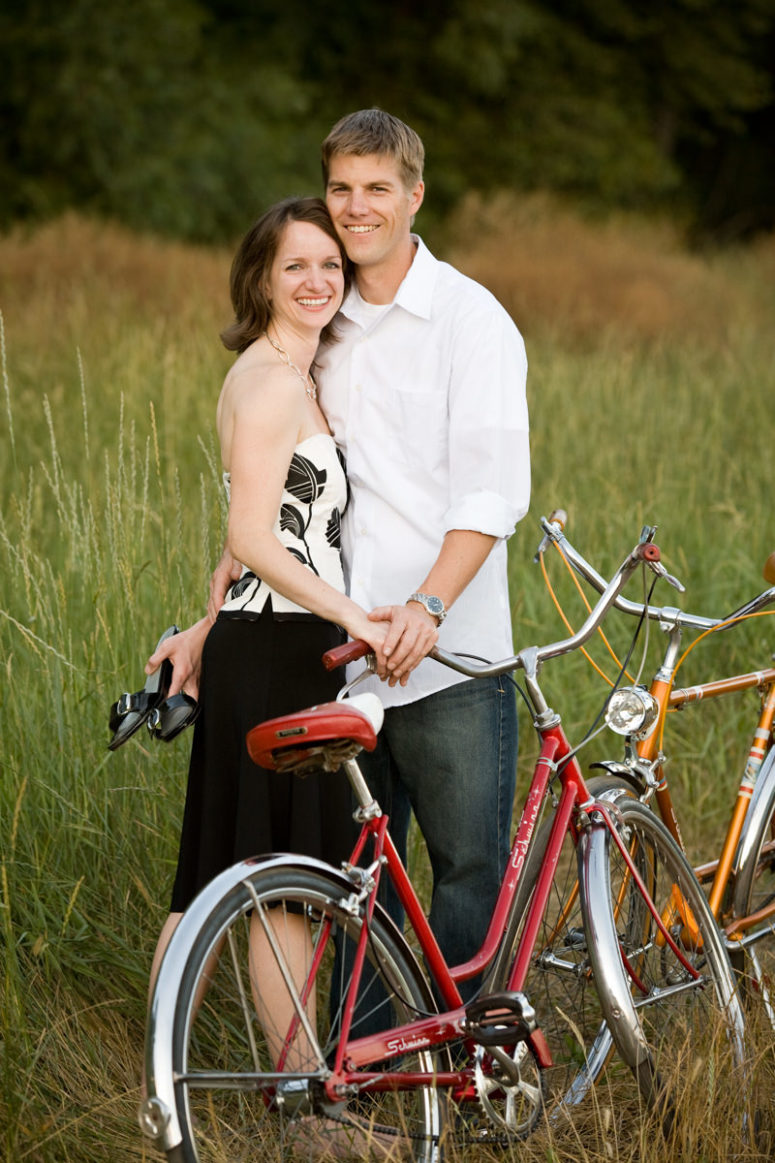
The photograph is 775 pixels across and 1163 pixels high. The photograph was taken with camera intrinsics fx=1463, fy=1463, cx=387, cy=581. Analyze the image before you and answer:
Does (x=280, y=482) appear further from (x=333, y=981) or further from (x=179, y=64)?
(x=179, y=64)

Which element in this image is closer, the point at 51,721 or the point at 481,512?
the point at 481,512

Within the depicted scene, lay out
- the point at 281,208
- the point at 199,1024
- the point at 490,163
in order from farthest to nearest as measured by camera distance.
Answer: the point at 490,163 < the point at 199,1024 < the point at 281,208

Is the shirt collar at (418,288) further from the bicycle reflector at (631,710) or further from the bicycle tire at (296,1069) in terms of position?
the bicycle tire at (296,1069)

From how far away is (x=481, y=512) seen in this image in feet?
8.71

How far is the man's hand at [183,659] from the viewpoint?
2.84 m

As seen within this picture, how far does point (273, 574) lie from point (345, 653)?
0.24 m

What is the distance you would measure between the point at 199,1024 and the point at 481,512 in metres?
1.34

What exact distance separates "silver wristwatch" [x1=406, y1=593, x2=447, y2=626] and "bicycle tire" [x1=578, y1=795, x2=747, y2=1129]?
529 mm

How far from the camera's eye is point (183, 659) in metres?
2.85

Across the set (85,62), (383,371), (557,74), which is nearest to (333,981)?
(383,371)

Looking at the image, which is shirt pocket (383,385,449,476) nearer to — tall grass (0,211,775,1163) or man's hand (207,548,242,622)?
man's hand (207,548,242,622)

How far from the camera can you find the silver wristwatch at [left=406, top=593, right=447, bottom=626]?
8.42 feet

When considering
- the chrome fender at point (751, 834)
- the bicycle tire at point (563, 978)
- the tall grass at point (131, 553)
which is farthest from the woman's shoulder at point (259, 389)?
the chrome fender at point (751, 834)

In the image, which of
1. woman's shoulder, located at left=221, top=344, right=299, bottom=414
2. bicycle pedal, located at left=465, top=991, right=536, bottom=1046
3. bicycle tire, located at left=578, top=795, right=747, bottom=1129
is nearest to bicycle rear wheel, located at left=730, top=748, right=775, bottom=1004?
bicycle tire, located at left=578, top=795, right=747, bottom=1129
